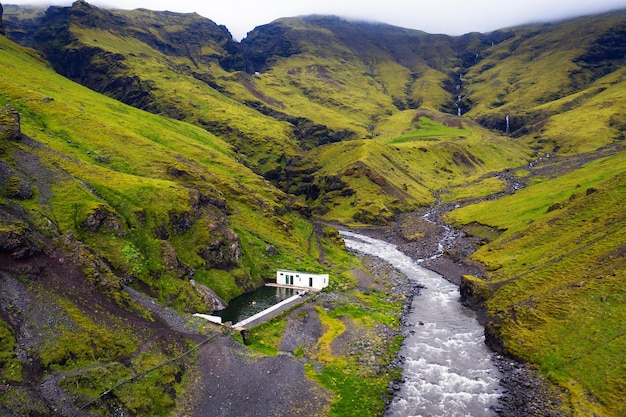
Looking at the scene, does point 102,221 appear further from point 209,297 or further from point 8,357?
point 8,357

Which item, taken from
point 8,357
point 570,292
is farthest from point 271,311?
point 570,292

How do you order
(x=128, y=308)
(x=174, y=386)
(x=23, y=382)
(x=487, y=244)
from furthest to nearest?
1. (x=487, y=244)
2. (x=128, y=308)
3. (x=174, y=386)
4. (x=23, y=382)

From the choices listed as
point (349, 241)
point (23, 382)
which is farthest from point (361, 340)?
point (349, 241)

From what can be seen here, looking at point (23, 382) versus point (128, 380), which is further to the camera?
point (128, 380)

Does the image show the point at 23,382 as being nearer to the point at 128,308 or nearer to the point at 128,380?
the point at 128,380

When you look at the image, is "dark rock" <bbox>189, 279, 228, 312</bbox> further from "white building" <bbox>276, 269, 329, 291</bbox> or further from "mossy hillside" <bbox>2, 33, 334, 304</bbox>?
"white building" <bbox>276, 269, 329, 291</bbox>
